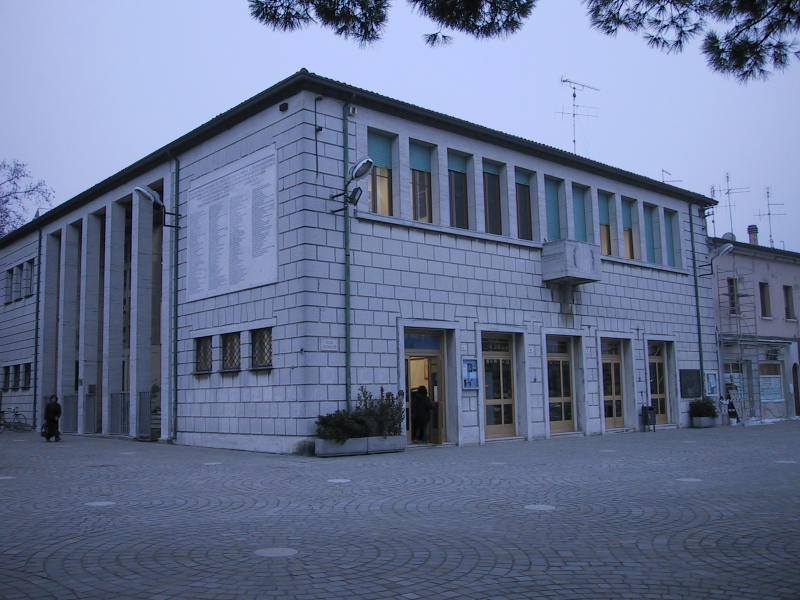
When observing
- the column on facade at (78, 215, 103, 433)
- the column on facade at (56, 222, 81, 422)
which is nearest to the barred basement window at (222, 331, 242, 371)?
the column on facade at (78, 215, 103, 433)

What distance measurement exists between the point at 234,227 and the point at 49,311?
14.8 metres

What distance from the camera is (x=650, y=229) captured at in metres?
27.4

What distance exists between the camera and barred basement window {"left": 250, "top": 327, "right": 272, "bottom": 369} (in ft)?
58.6

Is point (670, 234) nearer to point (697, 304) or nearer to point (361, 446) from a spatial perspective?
point (697, 304)

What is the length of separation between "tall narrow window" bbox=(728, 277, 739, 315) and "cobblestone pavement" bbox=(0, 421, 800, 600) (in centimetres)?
1896

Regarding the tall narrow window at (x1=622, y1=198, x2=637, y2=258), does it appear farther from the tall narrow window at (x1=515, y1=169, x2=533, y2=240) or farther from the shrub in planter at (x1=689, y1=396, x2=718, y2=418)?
the shrub in planter at (x1=689, y1=396, x2=718, y2=418)

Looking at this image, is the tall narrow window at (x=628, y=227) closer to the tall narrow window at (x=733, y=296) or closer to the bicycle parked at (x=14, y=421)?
the tall narrow window at (x=733, y=296)

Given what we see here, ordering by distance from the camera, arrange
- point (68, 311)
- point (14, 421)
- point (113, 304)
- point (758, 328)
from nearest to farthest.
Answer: point (113, 304) → point (68, 311) → point (14, 421) → point (758, 328)

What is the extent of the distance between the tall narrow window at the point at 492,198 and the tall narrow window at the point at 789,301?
19501 mm

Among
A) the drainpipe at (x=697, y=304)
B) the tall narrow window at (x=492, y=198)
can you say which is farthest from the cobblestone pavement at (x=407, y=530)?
the drainpipe at (x=697, y=304)

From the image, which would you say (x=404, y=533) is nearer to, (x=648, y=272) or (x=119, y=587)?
(x=119, y=587)

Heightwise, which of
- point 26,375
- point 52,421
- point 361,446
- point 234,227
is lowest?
point 361,446

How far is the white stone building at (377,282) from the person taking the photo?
57.1ft

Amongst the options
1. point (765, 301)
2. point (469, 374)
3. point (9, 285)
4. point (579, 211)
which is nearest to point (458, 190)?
point (469, 374)
